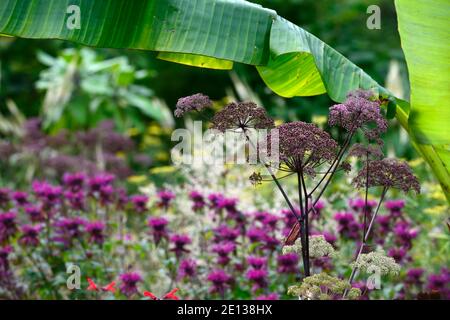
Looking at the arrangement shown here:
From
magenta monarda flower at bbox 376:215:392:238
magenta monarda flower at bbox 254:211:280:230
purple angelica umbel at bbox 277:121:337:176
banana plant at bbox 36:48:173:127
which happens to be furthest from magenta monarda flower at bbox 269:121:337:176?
banana plant at bbox 36:48:173:127

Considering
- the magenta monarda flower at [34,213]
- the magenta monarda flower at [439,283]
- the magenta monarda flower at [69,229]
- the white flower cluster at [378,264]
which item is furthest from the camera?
the magenta monarda flower at [34,213]

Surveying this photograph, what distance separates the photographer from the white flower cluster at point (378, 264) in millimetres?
2824

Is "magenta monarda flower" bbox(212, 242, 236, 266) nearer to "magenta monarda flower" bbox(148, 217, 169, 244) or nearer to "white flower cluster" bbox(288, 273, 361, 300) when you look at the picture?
"magenta monarda flower" bbox(148, 217, 169, 244)

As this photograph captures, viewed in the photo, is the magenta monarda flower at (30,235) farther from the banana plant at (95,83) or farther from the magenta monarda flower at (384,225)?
the banana plant at (95,83)

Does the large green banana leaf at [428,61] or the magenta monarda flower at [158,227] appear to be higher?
the large green banana leaf at [428,61]

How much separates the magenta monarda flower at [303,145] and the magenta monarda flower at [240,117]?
12 cm

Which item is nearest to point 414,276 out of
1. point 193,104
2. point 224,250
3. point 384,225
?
point 384,225

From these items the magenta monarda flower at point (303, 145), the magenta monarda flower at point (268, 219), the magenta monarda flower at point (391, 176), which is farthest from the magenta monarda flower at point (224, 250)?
the magenta monarda flower at point (303, 145)

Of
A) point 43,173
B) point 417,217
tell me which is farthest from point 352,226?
point 43,173

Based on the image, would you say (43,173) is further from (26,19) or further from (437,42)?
(437,42)

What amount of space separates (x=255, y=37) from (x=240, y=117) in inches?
17.7

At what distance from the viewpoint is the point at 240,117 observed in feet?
9.55

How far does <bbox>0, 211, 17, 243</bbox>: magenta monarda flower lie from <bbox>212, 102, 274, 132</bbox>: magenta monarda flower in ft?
6.50

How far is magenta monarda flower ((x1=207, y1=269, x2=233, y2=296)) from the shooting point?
12.9ft
